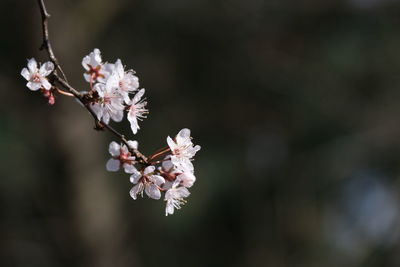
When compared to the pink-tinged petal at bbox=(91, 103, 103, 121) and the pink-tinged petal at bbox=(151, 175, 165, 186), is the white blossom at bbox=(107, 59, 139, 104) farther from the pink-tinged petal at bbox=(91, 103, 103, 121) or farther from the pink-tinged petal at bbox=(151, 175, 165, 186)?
the pink-tinged petal at bbox=(151, 175, 165, 186)

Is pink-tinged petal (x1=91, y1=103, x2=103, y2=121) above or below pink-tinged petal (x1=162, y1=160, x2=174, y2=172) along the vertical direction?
above

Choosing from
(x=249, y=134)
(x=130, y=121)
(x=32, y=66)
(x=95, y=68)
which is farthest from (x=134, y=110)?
(x=249, y=134)

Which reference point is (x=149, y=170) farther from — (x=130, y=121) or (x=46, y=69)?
(x=46, y=69)

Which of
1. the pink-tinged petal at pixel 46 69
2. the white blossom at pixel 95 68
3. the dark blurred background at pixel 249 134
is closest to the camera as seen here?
the pink-tinged petal at pixel 46 69

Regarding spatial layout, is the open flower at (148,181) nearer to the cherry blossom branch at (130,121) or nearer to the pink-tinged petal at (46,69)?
the cherry blossom branch at (130,121)

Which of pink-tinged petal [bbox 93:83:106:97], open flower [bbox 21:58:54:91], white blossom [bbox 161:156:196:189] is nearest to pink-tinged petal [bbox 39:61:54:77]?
open flower [bbox 21:58:54:91]

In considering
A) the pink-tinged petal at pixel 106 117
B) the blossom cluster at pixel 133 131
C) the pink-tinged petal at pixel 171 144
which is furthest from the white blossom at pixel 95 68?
the pink-tinged petal at pixel 171 144

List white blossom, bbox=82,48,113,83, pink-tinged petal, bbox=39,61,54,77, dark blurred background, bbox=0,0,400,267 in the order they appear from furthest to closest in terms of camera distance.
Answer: dark blurred background, bbox=0,0,400,267
white blossom, bbox=82,48,113,83
pink-tinged petal, bbox=39,61,54,77
